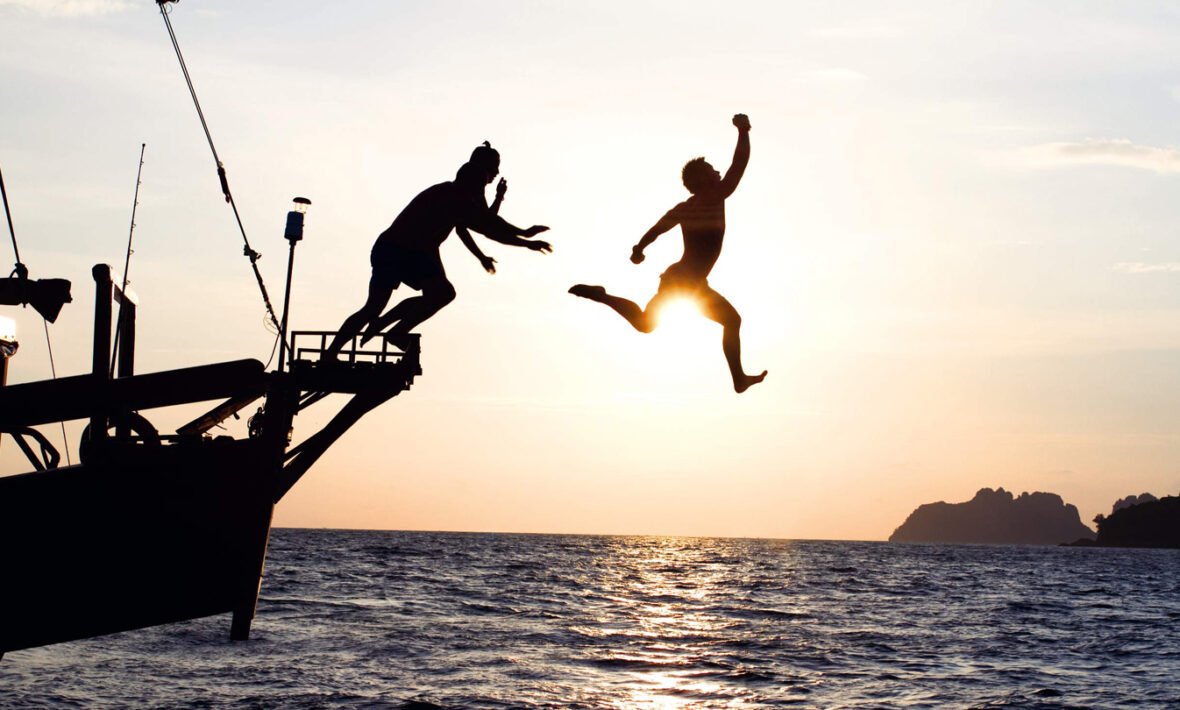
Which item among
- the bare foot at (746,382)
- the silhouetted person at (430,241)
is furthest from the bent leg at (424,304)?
the bare foot at (746,382)

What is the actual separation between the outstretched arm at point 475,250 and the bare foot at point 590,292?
10.7 ft

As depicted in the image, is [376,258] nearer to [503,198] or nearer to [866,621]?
[503,198]

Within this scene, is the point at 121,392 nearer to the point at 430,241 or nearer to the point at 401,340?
the point at 401,340

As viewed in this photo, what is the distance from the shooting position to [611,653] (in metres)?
37.3

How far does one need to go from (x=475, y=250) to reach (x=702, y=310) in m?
3.98

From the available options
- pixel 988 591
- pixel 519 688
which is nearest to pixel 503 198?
pixel 519 688

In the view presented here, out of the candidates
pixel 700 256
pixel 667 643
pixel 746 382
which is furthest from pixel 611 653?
pixel 700 256

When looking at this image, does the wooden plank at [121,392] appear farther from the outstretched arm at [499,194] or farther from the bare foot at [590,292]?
A: the bare foot at [590,292]

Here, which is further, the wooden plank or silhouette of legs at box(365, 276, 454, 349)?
the wooden plank

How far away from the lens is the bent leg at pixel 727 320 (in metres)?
8.25

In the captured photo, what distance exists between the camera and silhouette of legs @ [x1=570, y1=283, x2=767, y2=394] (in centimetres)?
822

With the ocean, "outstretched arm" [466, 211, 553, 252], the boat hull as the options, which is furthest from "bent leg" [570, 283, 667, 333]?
the ocean

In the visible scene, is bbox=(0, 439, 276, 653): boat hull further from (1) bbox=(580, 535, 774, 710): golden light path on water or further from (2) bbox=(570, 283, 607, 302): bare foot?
(1) bbox=(580, 535, 774, 710): golden light path on water

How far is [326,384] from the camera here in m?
15.7
